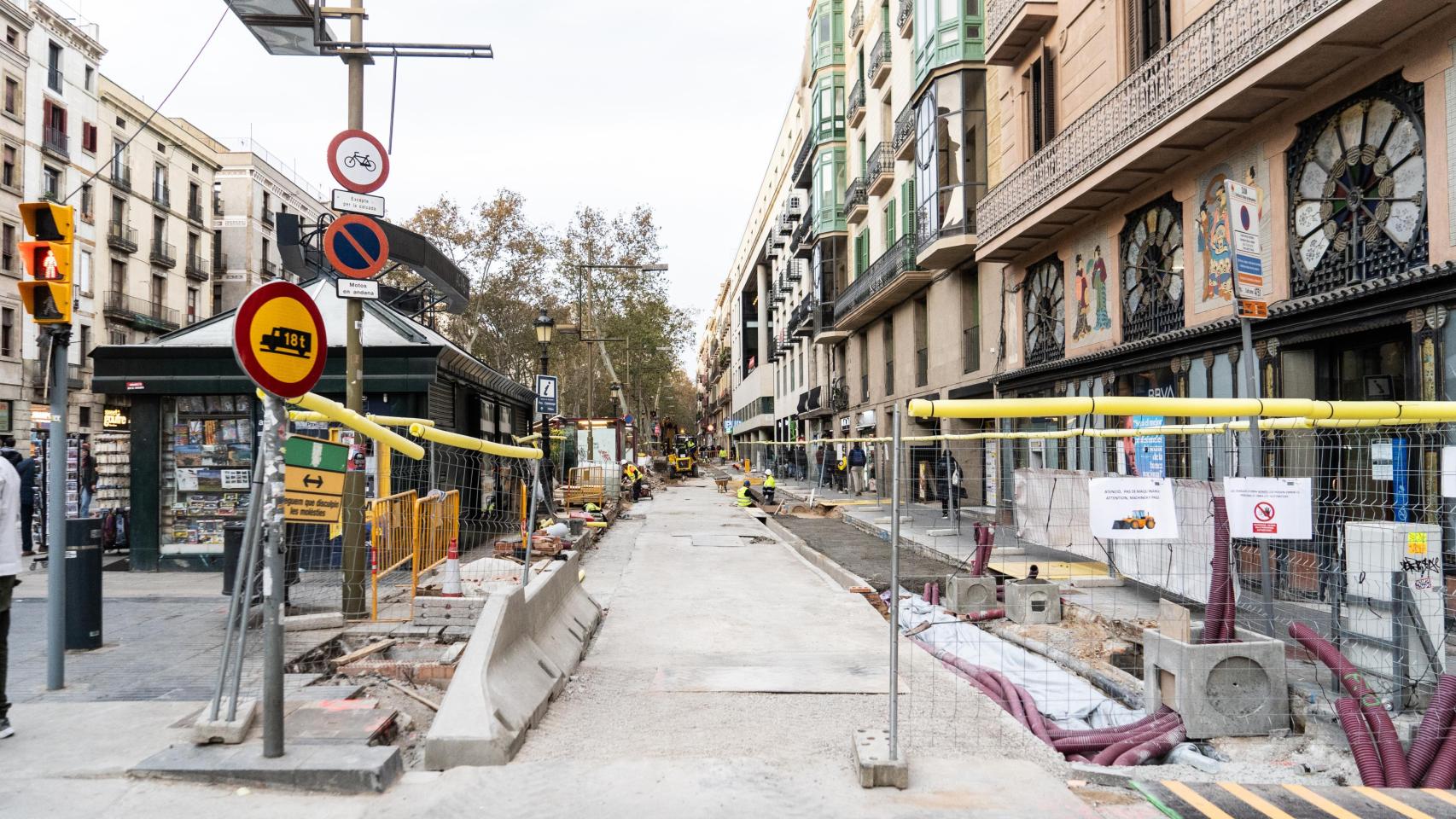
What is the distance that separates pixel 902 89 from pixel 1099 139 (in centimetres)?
1505

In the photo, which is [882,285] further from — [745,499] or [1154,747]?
[1154,747]

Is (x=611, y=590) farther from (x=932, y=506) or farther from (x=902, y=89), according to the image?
(x=902, y=89)

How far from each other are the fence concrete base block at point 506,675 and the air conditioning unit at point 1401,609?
4766 millimetres

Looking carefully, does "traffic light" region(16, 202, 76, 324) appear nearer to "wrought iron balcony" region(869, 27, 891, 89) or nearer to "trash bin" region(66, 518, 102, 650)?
"trash bin" region(66, 518, 102, 650)

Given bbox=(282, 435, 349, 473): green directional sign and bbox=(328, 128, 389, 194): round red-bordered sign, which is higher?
bbox=(328, 128, 389, 194): round red-bordered sign

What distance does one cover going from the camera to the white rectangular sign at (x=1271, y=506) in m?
5.25

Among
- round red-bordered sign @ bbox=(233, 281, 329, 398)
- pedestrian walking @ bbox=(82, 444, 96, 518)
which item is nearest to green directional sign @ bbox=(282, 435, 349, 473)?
round red-bordered sign @ bbox=(233, 281, 329, 398)

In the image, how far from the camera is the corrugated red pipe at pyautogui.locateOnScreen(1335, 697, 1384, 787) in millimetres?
4504

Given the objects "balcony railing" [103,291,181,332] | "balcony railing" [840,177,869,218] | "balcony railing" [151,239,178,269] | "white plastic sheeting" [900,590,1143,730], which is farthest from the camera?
"balcony railing" [151,239,178,269]

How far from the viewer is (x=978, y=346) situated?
22594 mm

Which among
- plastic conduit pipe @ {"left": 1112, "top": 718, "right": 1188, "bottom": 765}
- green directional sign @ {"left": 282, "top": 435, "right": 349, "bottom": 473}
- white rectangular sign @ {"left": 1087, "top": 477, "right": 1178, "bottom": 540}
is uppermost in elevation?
green directional sign @ {"left": 282, "top": 435, "right": 349, "bottom": 473}

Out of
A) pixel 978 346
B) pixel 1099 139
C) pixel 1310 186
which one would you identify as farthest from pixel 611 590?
pixel 978 346

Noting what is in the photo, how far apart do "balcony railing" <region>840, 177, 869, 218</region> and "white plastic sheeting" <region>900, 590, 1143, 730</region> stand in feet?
84.9

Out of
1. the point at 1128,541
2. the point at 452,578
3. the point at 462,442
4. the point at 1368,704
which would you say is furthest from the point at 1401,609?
the point at 452,578
